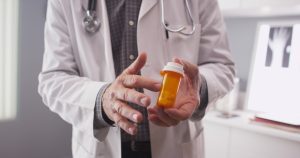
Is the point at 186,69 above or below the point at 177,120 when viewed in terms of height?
above

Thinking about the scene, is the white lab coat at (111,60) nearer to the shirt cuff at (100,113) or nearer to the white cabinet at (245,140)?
the shirt cuff at (100,113)

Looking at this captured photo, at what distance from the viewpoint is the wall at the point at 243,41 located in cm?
186

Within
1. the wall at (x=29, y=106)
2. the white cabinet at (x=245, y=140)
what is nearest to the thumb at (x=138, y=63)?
the white cabinet at (x=245, y=140)

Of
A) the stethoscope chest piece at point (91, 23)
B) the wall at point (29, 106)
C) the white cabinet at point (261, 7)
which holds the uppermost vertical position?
the white cabinet at point (261, 7)

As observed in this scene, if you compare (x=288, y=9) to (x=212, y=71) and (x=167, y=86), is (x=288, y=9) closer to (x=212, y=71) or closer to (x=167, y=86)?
(x=212, y=71)

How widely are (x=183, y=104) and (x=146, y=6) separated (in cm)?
37

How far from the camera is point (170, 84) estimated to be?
0.55m

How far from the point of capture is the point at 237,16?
6.27 ft

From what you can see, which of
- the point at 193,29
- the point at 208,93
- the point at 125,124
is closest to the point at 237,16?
the point at 193,29

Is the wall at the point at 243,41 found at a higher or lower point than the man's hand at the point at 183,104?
Answer: higher

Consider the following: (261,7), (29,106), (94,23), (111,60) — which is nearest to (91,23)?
(94,23)

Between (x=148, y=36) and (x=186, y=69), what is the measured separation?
26 centimetres

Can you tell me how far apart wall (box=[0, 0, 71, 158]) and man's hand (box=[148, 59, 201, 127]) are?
68.6 inches

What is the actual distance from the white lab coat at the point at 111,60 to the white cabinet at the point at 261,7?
693 millimetres
